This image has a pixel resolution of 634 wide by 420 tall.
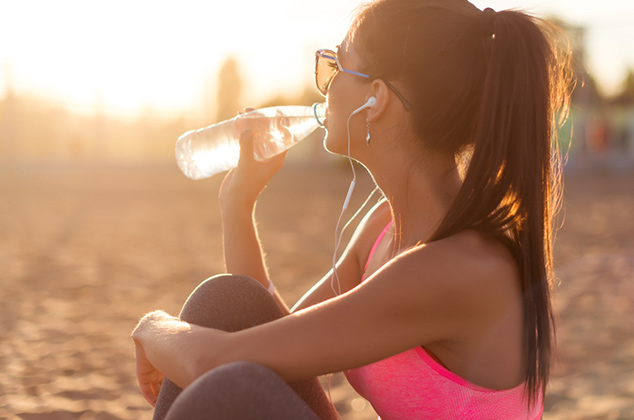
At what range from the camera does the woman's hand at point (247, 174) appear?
2.78 metres

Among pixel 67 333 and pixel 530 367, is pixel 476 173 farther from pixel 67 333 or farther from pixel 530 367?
pixel 67 333

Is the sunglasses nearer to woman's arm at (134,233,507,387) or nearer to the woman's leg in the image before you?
woman's arm at (134,233,507,387)

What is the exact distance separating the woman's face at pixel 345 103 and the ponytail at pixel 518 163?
0.38 m

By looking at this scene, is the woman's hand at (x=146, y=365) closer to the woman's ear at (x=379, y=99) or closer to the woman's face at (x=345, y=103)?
the woman's face at (x=345, y=103)

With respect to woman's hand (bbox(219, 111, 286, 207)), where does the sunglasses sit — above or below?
above

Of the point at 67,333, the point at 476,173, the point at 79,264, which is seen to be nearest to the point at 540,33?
the point at 476,173

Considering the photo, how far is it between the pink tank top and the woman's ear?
66cm

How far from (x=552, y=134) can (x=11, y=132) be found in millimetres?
30633

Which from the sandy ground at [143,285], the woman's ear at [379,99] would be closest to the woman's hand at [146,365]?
the woman's ear at [379,99]

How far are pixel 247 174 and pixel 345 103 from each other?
0.74m

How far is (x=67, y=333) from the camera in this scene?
17.6ft

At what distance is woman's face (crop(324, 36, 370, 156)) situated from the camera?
212 centimetres

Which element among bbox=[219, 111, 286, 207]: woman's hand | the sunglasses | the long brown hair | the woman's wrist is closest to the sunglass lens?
the sunglasses

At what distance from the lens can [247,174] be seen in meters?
2.78
